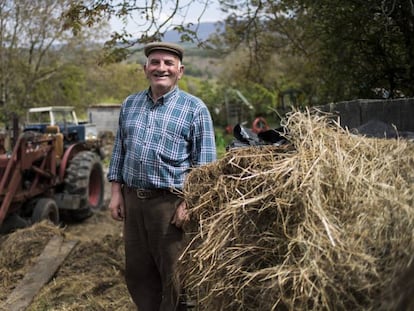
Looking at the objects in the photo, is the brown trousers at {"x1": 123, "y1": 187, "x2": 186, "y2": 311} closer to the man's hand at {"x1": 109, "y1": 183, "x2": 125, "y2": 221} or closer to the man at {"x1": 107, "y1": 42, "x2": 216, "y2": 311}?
the man at {"x1": 107, "y1": 42, "x2": 216, "y2": 311}

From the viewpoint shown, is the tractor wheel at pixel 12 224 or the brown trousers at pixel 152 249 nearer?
the brown trousers at pixel 152 249

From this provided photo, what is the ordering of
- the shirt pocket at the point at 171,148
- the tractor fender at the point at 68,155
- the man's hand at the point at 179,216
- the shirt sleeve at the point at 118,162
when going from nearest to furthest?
the man's hand at the point at 179,216 < the shirt pocket at the point at 171,148 < the shirt sleeve at the point at 118,162 < the tractor fender at the point at 68,155

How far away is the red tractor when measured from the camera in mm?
6727

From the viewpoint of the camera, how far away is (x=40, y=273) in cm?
529

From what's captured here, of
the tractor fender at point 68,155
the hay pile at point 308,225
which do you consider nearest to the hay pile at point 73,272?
the tractor fender at point 68,155

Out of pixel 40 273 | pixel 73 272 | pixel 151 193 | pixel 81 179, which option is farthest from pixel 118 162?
pixel 81 179

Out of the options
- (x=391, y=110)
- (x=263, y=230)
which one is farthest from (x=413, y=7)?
→ (x=263, y=230)

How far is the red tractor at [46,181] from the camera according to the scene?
6.73m

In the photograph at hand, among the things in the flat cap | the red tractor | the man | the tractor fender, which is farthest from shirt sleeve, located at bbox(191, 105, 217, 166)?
the tractor fender

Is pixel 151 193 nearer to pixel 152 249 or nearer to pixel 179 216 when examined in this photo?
pixel 179 216

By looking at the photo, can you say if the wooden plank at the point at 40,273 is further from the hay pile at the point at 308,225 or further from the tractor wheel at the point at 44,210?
the hay pile at the point at 308,225

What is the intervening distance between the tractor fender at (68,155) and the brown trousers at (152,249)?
5191 mm

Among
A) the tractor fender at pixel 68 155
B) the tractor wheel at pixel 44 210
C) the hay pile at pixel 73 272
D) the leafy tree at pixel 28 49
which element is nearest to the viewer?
the hay pile at pixel 73 272

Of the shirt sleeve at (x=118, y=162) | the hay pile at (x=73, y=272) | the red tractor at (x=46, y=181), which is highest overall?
the shirt sleeve at (x=118, y=162)
